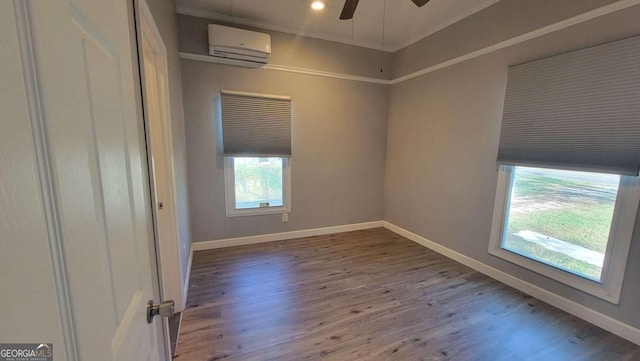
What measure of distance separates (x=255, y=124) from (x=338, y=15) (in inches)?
64.6

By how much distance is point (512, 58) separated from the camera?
100 inches

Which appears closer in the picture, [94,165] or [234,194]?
[94,165]

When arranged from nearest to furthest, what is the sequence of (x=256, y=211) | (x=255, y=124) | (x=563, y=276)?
1. (x=563, y=276)
2. (x=255, y=124)
3. (x=256, y=211)

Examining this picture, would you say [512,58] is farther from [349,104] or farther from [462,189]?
[349,104]

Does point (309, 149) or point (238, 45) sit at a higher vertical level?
point (238, 45)

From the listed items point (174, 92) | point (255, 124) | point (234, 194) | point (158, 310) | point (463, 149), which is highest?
point (174, 92)

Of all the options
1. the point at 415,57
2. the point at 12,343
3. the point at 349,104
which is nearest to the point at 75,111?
the point at 12,343

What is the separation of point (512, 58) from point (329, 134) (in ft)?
7.40

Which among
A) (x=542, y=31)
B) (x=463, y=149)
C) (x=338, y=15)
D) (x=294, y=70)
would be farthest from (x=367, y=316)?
(x=338, y=15)

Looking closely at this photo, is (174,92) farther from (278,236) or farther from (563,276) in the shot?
(563,276)

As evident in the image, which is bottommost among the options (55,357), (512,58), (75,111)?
(55,357)

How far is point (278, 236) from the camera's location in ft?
12.4

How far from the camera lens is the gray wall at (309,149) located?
3.20 metres

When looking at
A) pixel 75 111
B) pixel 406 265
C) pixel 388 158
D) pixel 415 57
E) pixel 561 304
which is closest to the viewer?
pixel 75 111
